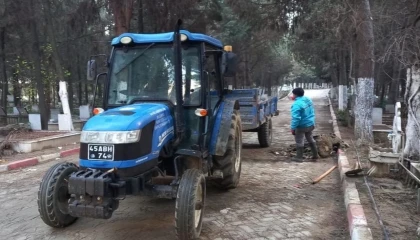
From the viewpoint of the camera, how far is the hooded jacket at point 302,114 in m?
9.09

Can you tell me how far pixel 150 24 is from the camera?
16453mm

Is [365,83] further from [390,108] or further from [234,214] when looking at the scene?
[390,108]

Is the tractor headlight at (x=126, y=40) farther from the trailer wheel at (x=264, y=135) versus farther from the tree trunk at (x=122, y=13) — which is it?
the tree trunk at (x=122, y=13)

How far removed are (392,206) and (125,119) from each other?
12.5 feet

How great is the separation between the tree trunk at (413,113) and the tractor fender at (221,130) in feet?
10.6

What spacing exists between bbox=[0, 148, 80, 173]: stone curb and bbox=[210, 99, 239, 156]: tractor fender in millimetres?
5648

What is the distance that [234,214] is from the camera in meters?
5.72

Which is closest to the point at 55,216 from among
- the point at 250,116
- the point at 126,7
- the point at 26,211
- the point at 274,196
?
the point at 26,211

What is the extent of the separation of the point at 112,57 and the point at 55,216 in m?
2.26

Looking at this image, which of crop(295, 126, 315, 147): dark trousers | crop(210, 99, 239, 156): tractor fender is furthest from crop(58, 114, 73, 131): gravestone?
crop(210, 99, 239, 156): tractor fender

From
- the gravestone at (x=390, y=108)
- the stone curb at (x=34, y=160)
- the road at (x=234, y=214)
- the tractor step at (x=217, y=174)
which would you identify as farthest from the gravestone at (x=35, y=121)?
the gravestone at (x=390, y=108)

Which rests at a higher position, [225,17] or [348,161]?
[225,17]

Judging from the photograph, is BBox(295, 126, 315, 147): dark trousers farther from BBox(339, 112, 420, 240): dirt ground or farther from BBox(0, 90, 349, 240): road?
BBox(339, 112, 420, 240): dirt ground

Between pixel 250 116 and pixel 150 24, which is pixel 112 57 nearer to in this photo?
pixel 250 116
